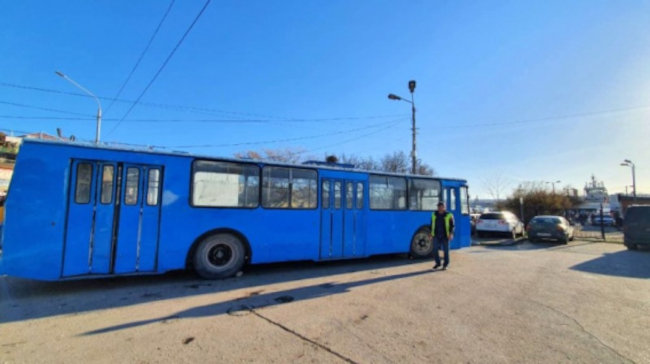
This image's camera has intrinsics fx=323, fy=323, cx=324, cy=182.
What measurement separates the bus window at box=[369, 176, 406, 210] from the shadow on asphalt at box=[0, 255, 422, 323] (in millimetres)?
1911

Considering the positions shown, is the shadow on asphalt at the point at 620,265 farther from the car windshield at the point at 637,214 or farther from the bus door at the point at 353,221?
the bus door at the point at 353,221

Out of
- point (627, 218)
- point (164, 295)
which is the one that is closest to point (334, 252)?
point (164, 295)

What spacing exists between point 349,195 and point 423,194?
9.23ft

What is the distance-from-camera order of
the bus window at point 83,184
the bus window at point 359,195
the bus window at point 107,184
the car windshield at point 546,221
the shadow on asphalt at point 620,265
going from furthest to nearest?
the car windshield at point 546,221 < the bus window at point 359,195 < the shadow on asphalt at point 620,265 < the bus window at point 107,184 < the bus window at point 83,184

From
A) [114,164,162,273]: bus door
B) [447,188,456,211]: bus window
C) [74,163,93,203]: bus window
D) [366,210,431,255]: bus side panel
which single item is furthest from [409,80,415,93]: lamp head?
[74,163,93,203]: bus window

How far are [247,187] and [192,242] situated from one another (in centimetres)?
169

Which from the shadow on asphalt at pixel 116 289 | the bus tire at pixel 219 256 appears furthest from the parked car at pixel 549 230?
the bus tire at pixel 219 256

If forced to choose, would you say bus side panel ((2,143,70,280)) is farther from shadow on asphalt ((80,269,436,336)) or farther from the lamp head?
the lamp head

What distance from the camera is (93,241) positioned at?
6.04 m

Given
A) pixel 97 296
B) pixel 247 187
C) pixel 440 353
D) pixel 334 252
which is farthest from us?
pixel 334 252

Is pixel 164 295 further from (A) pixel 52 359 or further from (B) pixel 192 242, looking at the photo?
(A) pixel 52 359

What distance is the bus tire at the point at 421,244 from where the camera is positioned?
33.5 feet

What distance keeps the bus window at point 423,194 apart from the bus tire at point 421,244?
77 cm

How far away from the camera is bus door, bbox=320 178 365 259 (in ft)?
28.3
